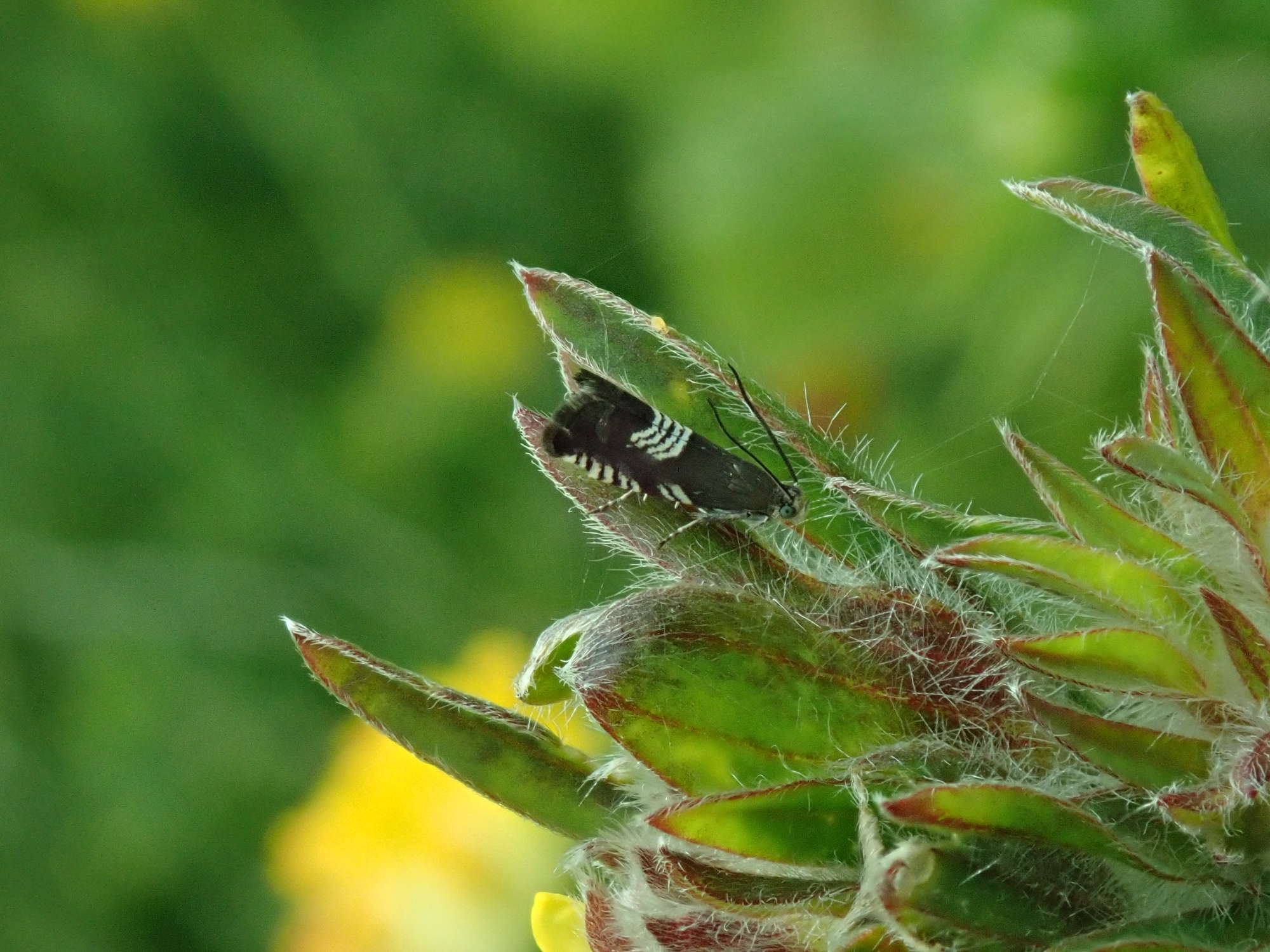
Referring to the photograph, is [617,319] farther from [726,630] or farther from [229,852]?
[229,852]

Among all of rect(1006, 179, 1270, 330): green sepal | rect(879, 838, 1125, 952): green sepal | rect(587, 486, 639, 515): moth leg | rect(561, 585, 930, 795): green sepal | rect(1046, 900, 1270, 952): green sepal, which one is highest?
rect(1006, 179, 1270, 330): green sepal

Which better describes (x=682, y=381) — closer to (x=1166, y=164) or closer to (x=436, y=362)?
(x=1166, y=164)

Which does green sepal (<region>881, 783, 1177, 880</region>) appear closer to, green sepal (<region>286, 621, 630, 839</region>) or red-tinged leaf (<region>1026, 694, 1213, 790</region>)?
red-tinged leaf (<region>1026, 694, 1213, 790</region>)

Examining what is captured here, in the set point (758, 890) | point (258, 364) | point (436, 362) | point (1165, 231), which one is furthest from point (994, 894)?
point (258, 364)

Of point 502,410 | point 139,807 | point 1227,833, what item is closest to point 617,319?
point 1227,833

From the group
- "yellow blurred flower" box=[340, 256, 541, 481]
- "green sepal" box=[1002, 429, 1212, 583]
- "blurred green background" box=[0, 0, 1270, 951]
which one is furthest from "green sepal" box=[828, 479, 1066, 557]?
"yellow blurred flower" box=[340, 256, 541, 481]

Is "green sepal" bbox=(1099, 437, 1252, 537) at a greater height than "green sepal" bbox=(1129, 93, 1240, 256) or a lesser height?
lesser
